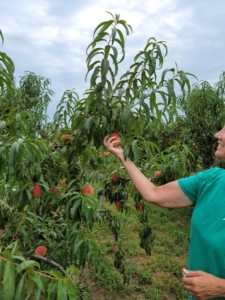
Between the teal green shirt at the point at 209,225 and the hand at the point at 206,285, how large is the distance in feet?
0.18

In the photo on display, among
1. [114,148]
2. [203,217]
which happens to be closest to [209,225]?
[203,217]

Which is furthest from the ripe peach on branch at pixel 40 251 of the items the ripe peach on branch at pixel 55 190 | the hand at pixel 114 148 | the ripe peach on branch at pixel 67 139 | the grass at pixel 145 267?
the grass at pixel 145 267

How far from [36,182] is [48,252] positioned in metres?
0.48

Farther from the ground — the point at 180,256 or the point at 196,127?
the point at 196,127

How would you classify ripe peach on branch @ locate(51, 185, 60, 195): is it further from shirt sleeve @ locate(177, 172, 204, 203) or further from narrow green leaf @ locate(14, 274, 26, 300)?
narrow green leaf @ locate(14, 274, 26, 300)

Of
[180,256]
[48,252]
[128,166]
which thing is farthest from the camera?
[180,256]

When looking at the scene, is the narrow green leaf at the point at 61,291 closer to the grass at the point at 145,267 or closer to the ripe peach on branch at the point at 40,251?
the ripe peach on branch at the point at 40,251

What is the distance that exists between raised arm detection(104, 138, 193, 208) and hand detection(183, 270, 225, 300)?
0.37 meters

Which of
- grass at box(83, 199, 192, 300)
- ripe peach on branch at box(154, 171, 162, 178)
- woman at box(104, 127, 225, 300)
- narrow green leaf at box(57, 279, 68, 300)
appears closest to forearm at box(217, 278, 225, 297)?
woman at box(104, 127, 225, 300)

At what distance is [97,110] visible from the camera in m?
1.48

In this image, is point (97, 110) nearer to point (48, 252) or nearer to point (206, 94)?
point (48, 252)

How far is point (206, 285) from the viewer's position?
3.60 ft

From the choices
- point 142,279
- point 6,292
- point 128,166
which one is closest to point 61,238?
point 128,166

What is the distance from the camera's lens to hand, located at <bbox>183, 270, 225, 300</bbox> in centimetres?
109
